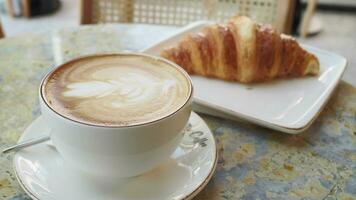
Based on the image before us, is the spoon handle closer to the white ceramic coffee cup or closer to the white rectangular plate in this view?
the white ceramic coffee cup

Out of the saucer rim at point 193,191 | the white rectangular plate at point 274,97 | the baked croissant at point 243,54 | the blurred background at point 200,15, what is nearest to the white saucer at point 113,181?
the saucer rim at point 193,191

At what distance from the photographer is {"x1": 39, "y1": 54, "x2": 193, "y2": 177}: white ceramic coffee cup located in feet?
1.36

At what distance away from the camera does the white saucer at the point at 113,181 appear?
0.45 metres

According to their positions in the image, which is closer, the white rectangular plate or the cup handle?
the cup handle

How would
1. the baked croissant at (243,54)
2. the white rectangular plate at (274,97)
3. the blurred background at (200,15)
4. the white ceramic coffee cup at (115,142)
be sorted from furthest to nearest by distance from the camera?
the blurred background at (200,15) < the baked croissant at (243,54) < the white rectangular plate at (274,97) < the white ceramic coffee cup at (115,142)

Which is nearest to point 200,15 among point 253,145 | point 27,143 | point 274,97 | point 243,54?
point 243,54

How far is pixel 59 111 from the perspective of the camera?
0.43 m

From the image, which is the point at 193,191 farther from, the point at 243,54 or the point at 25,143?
the point at 243,54

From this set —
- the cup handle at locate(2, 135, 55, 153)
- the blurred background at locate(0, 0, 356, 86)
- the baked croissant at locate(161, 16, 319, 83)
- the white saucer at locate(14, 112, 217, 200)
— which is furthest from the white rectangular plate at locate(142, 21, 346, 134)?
the blurred background at locate(0, 0, 356, 86)

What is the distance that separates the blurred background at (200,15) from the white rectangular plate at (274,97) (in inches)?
13.8

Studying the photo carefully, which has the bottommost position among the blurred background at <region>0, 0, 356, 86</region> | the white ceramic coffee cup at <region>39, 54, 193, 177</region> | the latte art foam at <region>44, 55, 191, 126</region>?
the blurred background at <region>0, 0, 356, 86</region>

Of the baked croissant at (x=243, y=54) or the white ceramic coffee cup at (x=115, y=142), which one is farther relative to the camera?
the baked croissant at (x=243, y=54)

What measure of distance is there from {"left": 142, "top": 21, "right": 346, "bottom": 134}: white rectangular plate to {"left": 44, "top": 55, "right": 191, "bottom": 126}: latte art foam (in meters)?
0.13

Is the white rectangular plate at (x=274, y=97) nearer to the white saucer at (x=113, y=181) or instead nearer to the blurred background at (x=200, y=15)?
the white saucer at (x=113, y=181)
